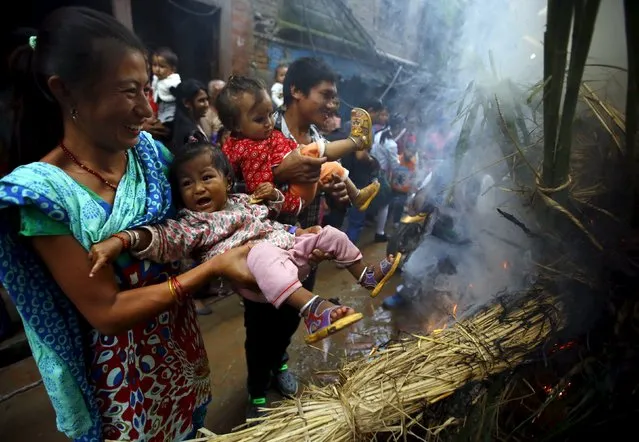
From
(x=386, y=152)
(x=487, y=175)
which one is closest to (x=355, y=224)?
(x=386, y=152)

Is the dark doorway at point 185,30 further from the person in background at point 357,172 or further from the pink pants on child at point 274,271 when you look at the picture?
the pink pants on child at point 274,271

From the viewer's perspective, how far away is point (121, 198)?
142 cm

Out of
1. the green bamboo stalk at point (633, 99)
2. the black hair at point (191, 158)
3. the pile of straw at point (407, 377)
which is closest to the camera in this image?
the green bamboo stalk at point (633, 99)

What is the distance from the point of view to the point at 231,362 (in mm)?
3518

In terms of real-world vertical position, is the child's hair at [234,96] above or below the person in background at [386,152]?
above

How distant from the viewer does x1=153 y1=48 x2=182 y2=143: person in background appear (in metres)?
4.65

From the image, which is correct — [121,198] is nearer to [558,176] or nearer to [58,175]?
[58,175]

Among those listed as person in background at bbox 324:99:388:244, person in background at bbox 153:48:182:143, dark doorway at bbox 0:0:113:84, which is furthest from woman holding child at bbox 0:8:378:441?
dark doorway at bbox 0:0:113:84

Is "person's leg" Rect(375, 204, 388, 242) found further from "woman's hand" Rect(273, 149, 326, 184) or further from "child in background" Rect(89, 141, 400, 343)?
"child in background" Rect(89, 141, 400, 343)

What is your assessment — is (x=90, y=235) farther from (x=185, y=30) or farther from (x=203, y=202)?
(x=185, y=30)

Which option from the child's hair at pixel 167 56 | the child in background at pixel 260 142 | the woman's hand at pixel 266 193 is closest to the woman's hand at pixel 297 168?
the child in background at pixel 260 142

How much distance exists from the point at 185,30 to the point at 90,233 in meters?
7.35

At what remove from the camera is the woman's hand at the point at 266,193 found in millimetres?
2135

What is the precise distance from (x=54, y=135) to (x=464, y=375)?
175 cm
